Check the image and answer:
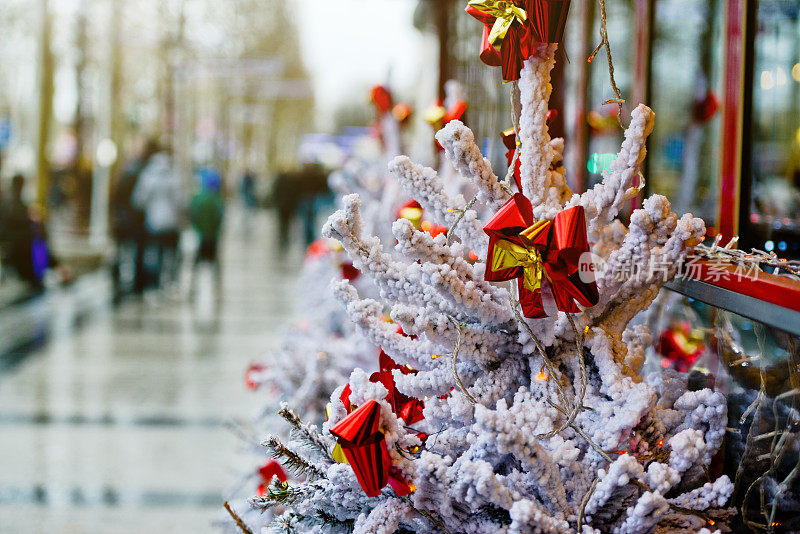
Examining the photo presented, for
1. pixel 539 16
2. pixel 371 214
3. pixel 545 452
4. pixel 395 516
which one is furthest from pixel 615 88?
pixel 371 214

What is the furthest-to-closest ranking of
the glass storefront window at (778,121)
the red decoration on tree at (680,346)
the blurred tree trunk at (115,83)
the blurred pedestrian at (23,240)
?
the blurred tree trunk at (115,83)
the blurred pedestrian at (23,240)
the glass storefront window at (778,121)
the red decoration on tree at (680,346)

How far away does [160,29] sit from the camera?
65.3ft

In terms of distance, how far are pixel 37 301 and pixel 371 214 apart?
27.0 ft

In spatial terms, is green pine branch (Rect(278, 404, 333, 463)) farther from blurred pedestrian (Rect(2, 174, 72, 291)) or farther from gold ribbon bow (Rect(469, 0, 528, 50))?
blurred pedestrian (Rect(2, 174, 72, 291))

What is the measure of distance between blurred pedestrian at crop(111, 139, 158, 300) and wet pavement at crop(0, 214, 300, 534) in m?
0.42

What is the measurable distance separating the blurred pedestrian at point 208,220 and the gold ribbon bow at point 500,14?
1030 cm

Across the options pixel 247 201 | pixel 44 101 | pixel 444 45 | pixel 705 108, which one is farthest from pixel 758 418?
pixel 247 201

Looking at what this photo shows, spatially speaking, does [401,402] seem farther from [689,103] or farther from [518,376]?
[689,103]

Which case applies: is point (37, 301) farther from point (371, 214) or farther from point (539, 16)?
point (539, 16)

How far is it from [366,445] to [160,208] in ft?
33.1

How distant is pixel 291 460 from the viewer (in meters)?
1.25

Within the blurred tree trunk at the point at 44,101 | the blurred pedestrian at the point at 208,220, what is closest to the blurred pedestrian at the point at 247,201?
the blurred tree trunk at the point at 44,101

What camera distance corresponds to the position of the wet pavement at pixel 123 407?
13.6 feet

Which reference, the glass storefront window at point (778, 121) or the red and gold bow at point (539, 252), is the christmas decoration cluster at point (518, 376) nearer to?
the red and gold bow at point (539, 252)
